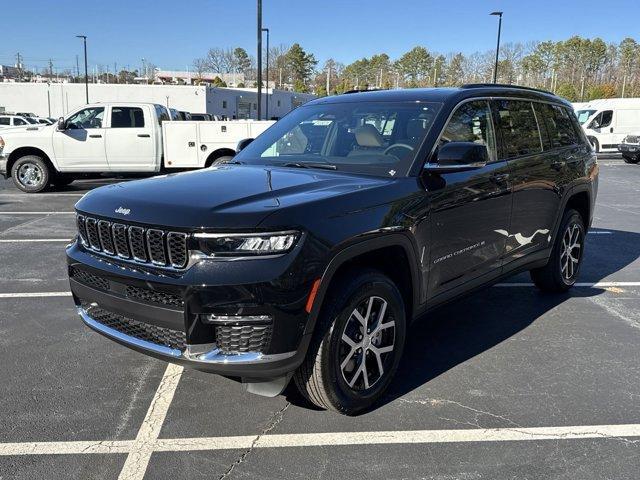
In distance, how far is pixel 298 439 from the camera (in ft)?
10.3

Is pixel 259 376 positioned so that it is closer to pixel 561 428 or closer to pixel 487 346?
pixel 561 428

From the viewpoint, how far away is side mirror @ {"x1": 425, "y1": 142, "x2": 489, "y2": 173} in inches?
141

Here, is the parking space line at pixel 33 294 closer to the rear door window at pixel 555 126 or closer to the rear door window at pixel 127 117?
the rear door window at pixel 555 126

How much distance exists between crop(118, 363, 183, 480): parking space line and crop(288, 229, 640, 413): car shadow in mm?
791

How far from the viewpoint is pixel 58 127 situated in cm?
1318

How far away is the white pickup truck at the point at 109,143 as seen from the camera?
13297 mm

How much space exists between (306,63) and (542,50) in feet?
182

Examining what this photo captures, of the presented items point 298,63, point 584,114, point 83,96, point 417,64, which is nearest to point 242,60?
point 298,63

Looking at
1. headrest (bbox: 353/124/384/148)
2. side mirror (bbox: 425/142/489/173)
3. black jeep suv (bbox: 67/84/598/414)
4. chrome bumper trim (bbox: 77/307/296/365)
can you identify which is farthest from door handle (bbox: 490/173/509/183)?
chrome bumper trim (bbox: 77/307/296/365)

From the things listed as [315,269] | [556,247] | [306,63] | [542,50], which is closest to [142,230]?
[315,269]

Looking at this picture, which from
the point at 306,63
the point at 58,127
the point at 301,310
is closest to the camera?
the point at 301,310

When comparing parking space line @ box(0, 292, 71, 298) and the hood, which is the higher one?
the hood

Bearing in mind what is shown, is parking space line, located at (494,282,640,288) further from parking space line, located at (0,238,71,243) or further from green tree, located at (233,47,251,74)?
green tree, located at (233,47,251,74)

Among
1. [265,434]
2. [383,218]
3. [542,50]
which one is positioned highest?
[542,50]
